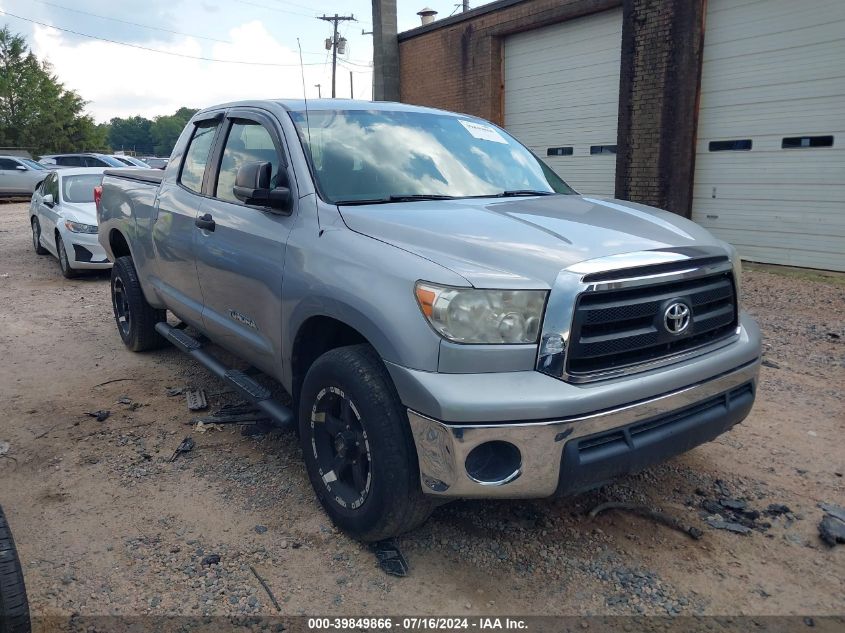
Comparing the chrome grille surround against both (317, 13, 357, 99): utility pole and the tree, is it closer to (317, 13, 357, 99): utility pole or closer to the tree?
(317, 13, 357, 99): utility pole

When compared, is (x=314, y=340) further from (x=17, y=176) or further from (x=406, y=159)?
(x=17, y=176)

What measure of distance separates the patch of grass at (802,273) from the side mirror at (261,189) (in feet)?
24.3

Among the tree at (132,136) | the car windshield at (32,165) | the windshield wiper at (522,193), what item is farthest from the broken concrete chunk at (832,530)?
the tree at (132,136)

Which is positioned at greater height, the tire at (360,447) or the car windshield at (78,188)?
the car windshield at (78,188)

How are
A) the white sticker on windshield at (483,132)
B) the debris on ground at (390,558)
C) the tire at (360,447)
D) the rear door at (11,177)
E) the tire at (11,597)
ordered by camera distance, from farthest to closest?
the rear door at (11,177)
the white sticker on windshield at (483,132)
the debris on ground at (390,558)
the tire at (360,447)
the tire at (11,597)

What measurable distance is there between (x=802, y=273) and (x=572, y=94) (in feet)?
17.0

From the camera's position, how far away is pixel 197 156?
15.0 ft

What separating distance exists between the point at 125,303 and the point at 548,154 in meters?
8.90

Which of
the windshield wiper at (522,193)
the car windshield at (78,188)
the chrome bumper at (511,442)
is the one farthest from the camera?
the car windshield at (78,188)

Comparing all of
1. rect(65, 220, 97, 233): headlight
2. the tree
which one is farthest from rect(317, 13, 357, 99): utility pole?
the tree

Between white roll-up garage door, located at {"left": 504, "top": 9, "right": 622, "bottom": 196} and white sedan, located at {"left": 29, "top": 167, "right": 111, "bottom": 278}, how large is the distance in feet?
25.3

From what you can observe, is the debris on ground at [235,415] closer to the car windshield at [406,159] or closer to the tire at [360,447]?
the tire at [360,447]

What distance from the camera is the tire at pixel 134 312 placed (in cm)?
555

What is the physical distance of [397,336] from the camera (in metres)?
2.50
